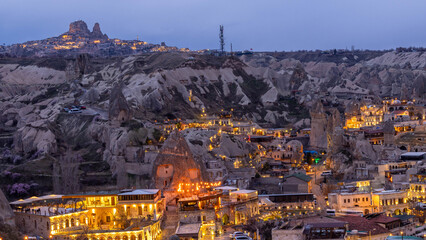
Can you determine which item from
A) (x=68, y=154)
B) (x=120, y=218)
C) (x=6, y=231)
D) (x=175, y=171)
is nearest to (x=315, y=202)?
(x=175, y=171)

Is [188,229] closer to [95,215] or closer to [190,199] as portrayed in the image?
[190,199]

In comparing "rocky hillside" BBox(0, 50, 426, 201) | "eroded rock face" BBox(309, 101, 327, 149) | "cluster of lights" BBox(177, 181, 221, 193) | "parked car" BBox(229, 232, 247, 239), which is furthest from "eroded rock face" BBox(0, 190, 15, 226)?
"eroded rock face" BBox(309, 101, 327, 149)

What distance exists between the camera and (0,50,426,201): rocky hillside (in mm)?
84375

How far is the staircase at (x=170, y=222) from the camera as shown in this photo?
54625 millimetres

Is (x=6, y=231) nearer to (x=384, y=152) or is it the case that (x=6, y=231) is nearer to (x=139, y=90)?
(x=384, y=152)

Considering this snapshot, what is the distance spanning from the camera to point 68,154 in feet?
296

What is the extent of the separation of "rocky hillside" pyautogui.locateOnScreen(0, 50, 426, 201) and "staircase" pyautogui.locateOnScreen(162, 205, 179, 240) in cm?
1360

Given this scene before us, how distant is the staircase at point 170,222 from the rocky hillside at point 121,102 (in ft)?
44.6

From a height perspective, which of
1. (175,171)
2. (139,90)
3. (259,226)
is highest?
(139,90)

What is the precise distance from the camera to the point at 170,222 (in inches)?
2249

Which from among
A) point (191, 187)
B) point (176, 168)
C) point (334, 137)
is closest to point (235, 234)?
point (191, 187)

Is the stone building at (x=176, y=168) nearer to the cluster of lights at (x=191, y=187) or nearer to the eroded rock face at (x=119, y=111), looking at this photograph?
the cluster of lights at (x=191, y=187)

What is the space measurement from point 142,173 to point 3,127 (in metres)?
41.4

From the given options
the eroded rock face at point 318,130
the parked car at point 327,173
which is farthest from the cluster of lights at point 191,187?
the eroded rock face at point 318,130
